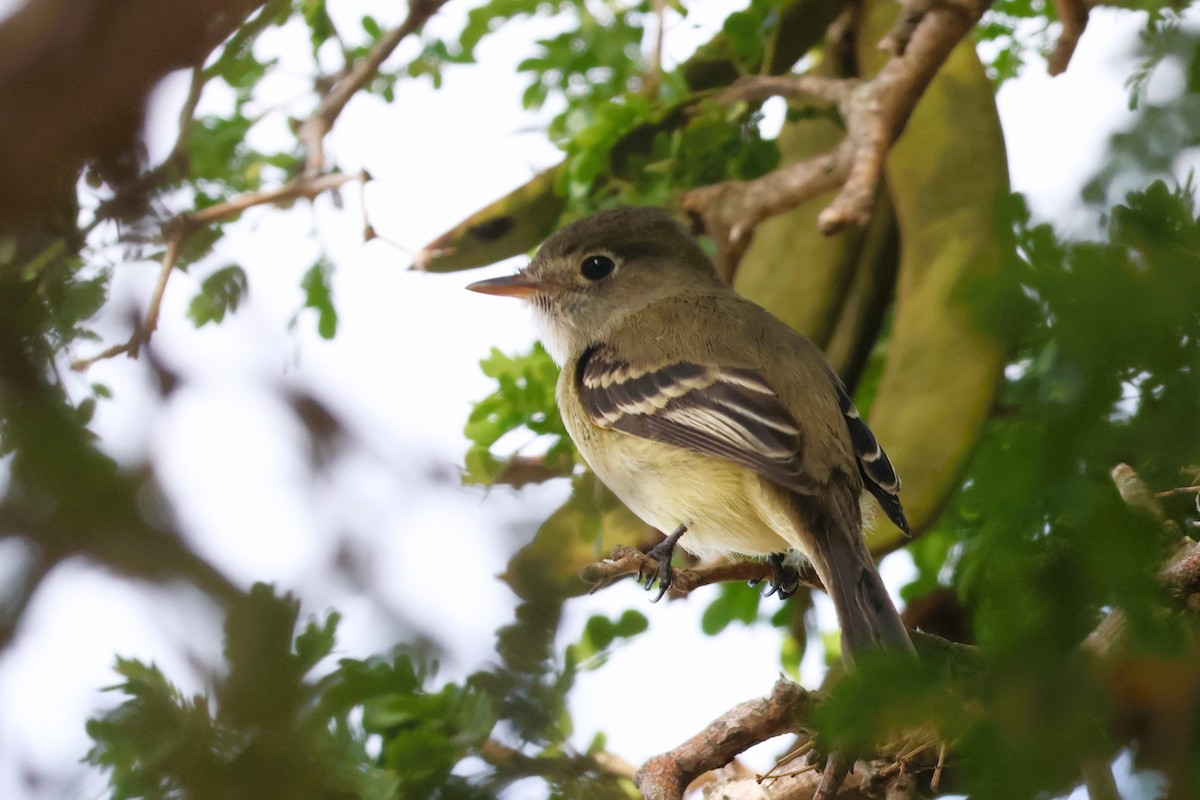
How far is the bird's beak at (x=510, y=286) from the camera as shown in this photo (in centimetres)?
307

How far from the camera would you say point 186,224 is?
1574 millimetres

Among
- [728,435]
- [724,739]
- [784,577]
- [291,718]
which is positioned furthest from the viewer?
[784,577]

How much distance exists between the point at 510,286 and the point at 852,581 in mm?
1344

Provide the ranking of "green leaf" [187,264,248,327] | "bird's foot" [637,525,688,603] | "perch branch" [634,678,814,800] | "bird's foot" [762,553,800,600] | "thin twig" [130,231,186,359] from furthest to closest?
"bird's foot" [762,553,800,600] → "bird's foot" [637,525,688,603] → "perch branch" [634,678,814,800] → "green leaf" [187,264,248,327] → "thin twig" [130,231,186,359]

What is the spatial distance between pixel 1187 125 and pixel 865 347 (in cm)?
213

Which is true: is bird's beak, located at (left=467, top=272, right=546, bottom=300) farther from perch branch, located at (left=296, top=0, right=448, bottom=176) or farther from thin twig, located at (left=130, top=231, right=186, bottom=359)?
thin twig, located at (left=130, top=231, right=186, bottom=359)

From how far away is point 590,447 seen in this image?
8.56ft

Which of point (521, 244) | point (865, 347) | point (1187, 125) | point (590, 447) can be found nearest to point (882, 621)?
point (590, 447)

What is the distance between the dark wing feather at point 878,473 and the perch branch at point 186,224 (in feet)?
4.01

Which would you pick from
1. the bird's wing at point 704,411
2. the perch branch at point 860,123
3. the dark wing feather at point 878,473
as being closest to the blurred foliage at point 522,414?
the bird's wing at point 704,411

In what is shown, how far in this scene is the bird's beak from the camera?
10.1 ft

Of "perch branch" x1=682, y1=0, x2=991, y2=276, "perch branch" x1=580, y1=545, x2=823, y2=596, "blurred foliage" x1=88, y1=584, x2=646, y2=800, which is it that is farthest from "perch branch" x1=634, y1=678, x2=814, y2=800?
"perch branch" x1=682, y1=0, x2=991, y2=276

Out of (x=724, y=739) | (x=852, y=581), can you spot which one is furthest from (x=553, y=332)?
(x=724, y=739)

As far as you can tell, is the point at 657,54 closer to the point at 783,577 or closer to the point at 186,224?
the point at 783,577
